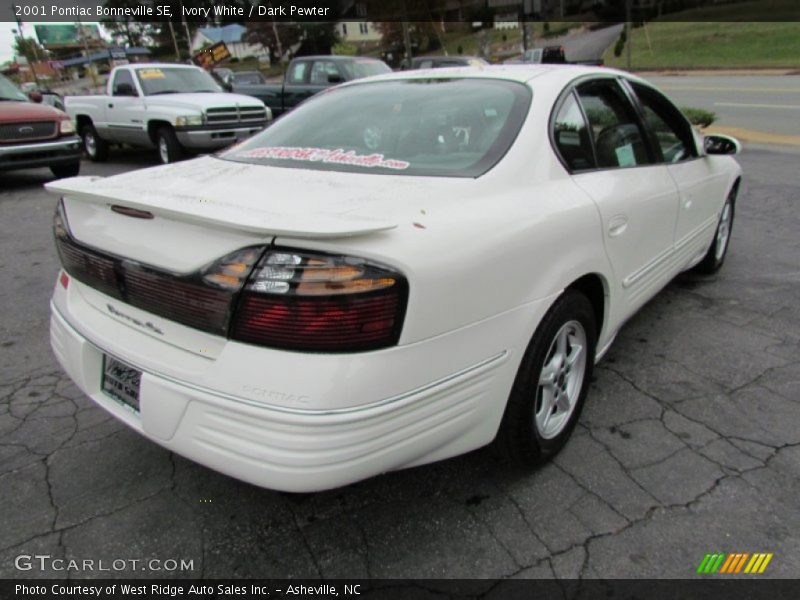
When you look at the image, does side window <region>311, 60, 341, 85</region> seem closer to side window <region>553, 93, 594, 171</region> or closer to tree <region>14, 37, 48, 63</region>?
side window <region>553, 93, 594, 171</region>

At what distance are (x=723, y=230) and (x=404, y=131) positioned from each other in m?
3.12

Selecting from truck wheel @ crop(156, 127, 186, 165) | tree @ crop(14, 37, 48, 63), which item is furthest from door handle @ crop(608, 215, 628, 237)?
tree @ crop(14, 37, 48, 63)

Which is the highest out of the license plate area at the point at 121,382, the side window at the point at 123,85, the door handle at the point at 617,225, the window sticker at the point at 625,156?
the side window at the point at 123,85

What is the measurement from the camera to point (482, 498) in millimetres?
2312

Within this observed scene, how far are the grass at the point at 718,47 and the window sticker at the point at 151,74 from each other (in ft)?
Result: 85.4

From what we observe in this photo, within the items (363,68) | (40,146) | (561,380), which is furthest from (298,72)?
(561,380)

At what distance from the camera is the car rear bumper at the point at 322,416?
1.63 m

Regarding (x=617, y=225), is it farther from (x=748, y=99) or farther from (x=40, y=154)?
(x=748, y=99)

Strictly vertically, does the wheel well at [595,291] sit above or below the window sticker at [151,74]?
below

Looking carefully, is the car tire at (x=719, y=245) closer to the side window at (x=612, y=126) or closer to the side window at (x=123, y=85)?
the side window at (x=612, y=126)

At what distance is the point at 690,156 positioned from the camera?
143 inches

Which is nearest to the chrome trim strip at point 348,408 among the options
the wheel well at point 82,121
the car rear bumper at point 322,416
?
the car rear bumper at point 322,416

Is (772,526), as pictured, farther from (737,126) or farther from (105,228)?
(737,126)

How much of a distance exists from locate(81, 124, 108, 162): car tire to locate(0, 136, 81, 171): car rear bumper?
7.92ft
